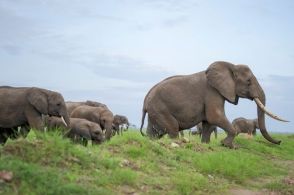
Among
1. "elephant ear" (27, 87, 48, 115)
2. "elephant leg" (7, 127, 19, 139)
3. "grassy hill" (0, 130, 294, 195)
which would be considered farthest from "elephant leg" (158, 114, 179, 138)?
"elephant leg" (7, 127, 19, 139)

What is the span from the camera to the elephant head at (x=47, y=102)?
15.8 meters

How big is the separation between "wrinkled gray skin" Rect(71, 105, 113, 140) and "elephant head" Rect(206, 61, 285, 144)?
20.2 feet

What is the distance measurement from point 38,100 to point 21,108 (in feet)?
1.92

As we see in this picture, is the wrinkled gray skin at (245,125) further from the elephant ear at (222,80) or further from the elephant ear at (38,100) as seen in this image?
the elephant ear at (38,100)

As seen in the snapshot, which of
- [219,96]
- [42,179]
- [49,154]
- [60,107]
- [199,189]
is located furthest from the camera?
[219,96]

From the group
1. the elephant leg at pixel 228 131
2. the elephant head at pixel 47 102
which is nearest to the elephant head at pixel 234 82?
the elephant leg at pixel 228 131

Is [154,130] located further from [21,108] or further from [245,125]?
[245,125]

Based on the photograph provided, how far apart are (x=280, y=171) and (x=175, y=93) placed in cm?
456

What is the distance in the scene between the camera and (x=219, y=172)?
1247 centimetres

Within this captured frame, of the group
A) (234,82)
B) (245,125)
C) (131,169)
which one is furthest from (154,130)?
(245,125)

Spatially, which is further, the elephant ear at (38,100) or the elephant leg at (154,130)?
the elephant leg at (154,130)

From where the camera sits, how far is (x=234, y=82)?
1809 centimetres

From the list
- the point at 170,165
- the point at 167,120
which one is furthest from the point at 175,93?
the point at 170,165

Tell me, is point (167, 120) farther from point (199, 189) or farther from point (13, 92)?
point (199, 189)
